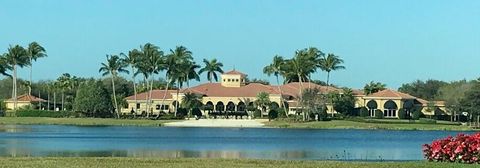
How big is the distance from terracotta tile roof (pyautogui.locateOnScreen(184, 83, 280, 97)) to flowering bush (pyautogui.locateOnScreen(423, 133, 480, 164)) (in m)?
107

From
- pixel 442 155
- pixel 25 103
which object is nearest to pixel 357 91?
pixel 25 103

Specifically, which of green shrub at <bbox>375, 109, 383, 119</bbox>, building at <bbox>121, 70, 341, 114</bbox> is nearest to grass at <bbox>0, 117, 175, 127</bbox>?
building at <bbox>121, 70, 341, 114</bbox>

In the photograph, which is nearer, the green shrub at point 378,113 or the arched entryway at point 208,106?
the green shrub at point 378,113

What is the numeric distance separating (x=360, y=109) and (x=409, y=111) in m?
9.85

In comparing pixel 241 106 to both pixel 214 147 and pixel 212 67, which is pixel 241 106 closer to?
pixel 212 67

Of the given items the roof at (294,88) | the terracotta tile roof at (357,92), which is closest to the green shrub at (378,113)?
the terracotta tile roof at (357,92)

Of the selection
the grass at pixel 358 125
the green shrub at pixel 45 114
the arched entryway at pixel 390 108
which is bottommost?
the grass at pixel 358 125

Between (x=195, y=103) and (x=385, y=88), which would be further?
(x=385, y=88)

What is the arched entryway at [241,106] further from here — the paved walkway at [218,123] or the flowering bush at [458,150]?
the flowering bush at [458,150]

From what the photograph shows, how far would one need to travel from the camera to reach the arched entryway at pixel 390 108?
132 meters

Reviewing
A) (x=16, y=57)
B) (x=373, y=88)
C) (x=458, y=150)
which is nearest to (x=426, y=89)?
(x=373, y=88)

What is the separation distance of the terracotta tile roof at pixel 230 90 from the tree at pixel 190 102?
5123mm

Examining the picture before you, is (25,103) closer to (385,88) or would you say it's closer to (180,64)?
(180,64)

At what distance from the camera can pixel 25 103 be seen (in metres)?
142
